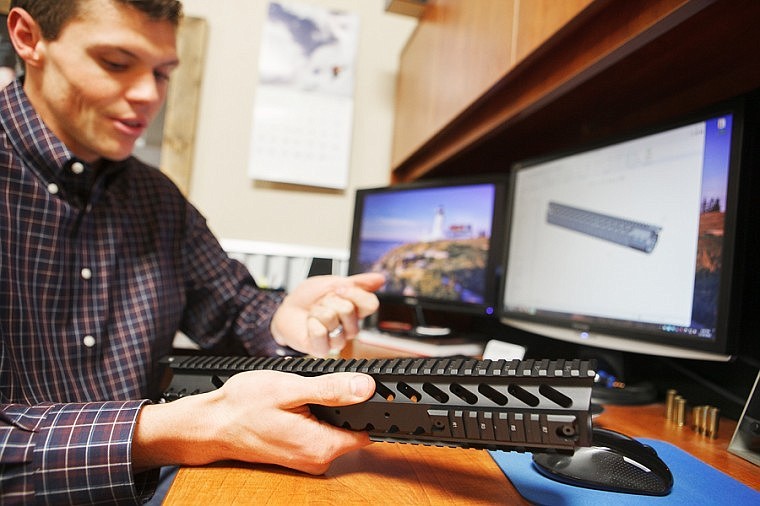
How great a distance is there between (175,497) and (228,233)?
1366 millimetres

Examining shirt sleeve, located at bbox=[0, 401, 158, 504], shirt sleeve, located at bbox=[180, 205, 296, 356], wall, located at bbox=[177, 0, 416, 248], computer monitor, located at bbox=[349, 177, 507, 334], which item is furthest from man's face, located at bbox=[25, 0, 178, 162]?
wall, located at bbox=[177, 0, 416, 248]

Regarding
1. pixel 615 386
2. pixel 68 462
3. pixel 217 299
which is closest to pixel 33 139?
pixel 217 299

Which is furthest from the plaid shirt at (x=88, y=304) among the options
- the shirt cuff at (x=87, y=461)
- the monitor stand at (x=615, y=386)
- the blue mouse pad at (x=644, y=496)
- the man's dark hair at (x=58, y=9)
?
the monitor stand at (x=615, y=386)

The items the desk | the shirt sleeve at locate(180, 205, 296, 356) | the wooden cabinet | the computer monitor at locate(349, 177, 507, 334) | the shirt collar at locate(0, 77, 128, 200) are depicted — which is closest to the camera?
the desk

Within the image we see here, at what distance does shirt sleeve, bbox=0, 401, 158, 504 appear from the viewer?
16.1 inches

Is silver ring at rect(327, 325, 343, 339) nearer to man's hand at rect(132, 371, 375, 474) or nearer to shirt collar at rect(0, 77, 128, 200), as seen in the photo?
man's hand at rect(132, 371, 375, 474)

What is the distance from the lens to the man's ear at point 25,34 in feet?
2.41

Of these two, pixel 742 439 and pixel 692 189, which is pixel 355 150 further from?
pixel 742 439

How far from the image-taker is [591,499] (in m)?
0.39

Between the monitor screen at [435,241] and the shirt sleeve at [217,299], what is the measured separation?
1.43 feet

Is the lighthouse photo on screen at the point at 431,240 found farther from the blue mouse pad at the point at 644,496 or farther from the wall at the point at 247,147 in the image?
the blue mouse pad at the point at 644,496

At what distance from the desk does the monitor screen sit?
Result: 0.69 m

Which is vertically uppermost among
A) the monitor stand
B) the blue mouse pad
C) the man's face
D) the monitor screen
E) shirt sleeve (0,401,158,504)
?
the man's face

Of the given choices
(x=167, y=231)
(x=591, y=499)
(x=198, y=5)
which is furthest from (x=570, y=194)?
(x=198, y=5)
